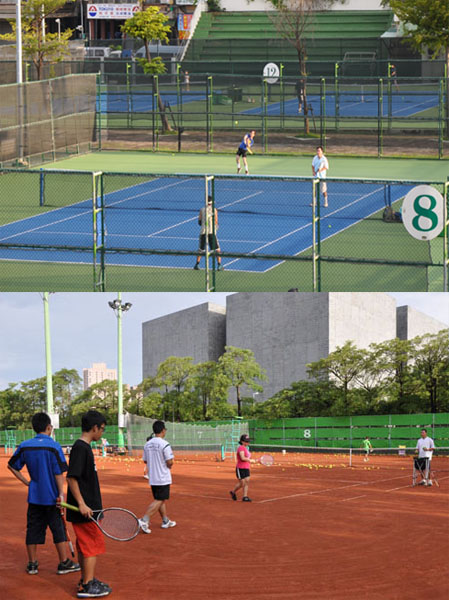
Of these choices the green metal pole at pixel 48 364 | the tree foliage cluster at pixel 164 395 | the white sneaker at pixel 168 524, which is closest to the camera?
the white sneaker at pixel 168 524

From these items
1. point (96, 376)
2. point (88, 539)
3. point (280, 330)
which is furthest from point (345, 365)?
point (88, 539)

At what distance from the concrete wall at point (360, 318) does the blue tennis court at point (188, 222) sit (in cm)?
2382

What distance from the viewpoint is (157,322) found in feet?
241

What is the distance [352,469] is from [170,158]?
22142 mm

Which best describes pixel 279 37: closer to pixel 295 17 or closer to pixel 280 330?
pixel 295 17

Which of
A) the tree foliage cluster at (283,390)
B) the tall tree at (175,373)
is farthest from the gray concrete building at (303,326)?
the tall tree at (175,373)

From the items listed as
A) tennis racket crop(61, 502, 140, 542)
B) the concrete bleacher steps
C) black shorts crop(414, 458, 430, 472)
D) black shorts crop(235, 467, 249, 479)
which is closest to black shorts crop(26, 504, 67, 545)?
tennis racket crop(61, 502, 140, 542)

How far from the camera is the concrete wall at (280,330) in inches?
2190

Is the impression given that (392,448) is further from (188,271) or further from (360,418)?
(188,271)

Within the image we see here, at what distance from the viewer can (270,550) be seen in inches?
337

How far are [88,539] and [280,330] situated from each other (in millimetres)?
52871

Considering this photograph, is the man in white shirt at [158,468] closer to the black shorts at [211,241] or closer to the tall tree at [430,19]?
the black shorts at [211,241]

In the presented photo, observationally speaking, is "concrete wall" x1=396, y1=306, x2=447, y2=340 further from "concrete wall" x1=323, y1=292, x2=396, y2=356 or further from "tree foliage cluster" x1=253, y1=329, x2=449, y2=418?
"tree foliage cluster" x1=253, y1=329, x2=449, y2=418

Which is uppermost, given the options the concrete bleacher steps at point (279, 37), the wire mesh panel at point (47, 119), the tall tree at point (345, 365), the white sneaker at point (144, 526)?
the concrete bleacher steps at point (279, 37)
